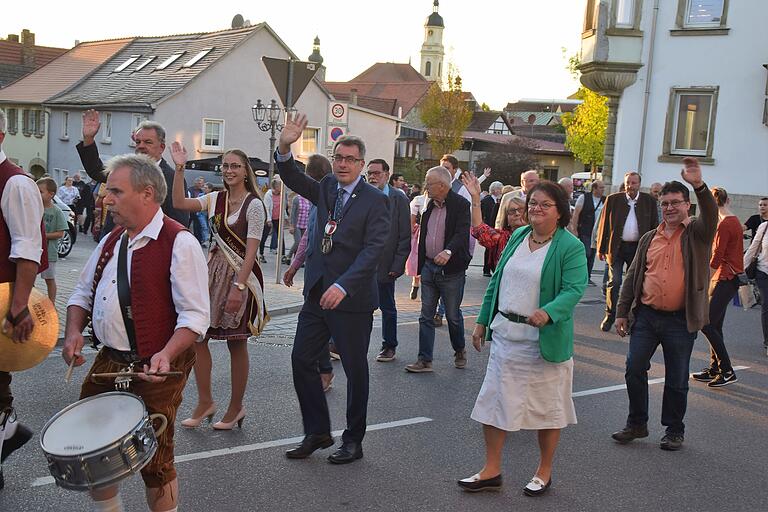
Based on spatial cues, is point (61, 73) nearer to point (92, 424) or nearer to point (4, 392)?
point (4, 392)

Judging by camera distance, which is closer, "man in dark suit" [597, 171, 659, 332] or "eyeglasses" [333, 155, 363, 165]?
"eyeglasses" [333, 155, 363, 165]

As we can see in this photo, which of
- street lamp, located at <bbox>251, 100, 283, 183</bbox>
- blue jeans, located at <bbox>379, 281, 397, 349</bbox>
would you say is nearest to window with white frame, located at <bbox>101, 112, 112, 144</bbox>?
street lamp, located at <bbox>251, 100, 283, 183</bbox>

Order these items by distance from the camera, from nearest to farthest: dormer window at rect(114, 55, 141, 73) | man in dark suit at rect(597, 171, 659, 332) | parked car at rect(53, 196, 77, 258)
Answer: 1. man in dark suit at rect(597, 171, 659, 332)
2. parked car at rect(53, 196, 77, 258)
3. dormer window at rect(114, 55, 141, 73)

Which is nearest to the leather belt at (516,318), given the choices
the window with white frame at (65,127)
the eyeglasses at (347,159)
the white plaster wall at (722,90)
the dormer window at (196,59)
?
the eyeglasses at (347,159)

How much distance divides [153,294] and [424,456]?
9.30 ft

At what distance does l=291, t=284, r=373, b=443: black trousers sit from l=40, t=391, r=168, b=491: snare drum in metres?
2.24

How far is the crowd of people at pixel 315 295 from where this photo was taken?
376 cm

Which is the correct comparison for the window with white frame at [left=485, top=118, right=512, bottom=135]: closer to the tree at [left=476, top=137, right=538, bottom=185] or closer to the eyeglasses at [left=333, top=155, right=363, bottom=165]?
the tree at [left=476, top=137, right=538, bottom=185]

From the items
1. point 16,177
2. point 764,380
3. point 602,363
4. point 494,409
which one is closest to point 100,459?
point 16,177

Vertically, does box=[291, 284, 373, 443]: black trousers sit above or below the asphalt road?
above

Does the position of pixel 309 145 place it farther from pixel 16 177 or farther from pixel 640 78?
pixel 16 177

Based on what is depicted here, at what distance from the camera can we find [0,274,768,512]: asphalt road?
5102 millimetres

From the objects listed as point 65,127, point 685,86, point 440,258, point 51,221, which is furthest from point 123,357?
point 65,127

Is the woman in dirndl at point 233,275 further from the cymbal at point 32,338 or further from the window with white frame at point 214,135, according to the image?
the window with white frame at point 214,135
